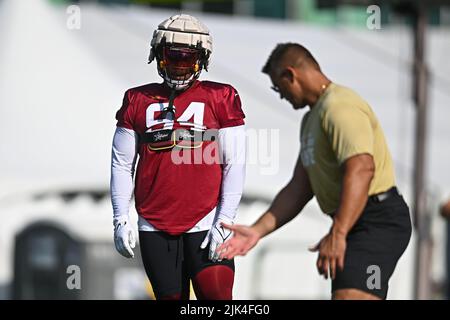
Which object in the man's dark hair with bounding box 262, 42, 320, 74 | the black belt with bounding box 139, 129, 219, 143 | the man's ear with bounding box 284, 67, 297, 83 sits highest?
the man's dark hair with bounding box 262, 42, 320, 74

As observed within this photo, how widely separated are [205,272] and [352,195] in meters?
0.69

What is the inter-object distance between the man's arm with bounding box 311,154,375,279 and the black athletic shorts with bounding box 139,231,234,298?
1.44ft

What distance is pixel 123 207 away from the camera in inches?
186

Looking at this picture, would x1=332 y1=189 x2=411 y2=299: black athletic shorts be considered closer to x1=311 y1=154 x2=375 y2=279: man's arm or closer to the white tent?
x1=311 y1=154 x2=375 y2=279: man's arm

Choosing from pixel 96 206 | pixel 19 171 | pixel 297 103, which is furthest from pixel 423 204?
pixel 297 103

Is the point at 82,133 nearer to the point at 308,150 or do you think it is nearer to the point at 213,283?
the point at 308,150

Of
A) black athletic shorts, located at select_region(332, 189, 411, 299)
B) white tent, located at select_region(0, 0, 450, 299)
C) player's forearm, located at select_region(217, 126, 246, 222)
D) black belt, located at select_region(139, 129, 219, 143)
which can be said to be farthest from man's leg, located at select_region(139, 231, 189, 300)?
white tent, located at select_region(0, 0, 450, 299)

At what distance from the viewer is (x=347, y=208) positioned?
16.0 feet

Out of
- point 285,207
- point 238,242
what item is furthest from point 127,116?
point 285,207

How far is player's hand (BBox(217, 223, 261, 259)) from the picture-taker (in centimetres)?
469

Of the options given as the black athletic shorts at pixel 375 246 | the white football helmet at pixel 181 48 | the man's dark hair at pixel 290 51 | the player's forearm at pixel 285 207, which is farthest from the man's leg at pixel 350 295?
the white football helmet at pixel 181 48

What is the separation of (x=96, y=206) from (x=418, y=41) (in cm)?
392

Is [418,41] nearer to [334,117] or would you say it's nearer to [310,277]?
[310,277]

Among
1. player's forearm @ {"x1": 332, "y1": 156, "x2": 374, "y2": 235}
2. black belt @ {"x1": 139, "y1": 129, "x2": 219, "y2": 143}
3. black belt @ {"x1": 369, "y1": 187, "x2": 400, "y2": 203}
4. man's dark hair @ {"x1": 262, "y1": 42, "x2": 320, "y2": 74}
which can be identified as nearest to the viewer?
black belt @ {"x1": 139, "y1": 129, "x2": 219, "y2": 143}
